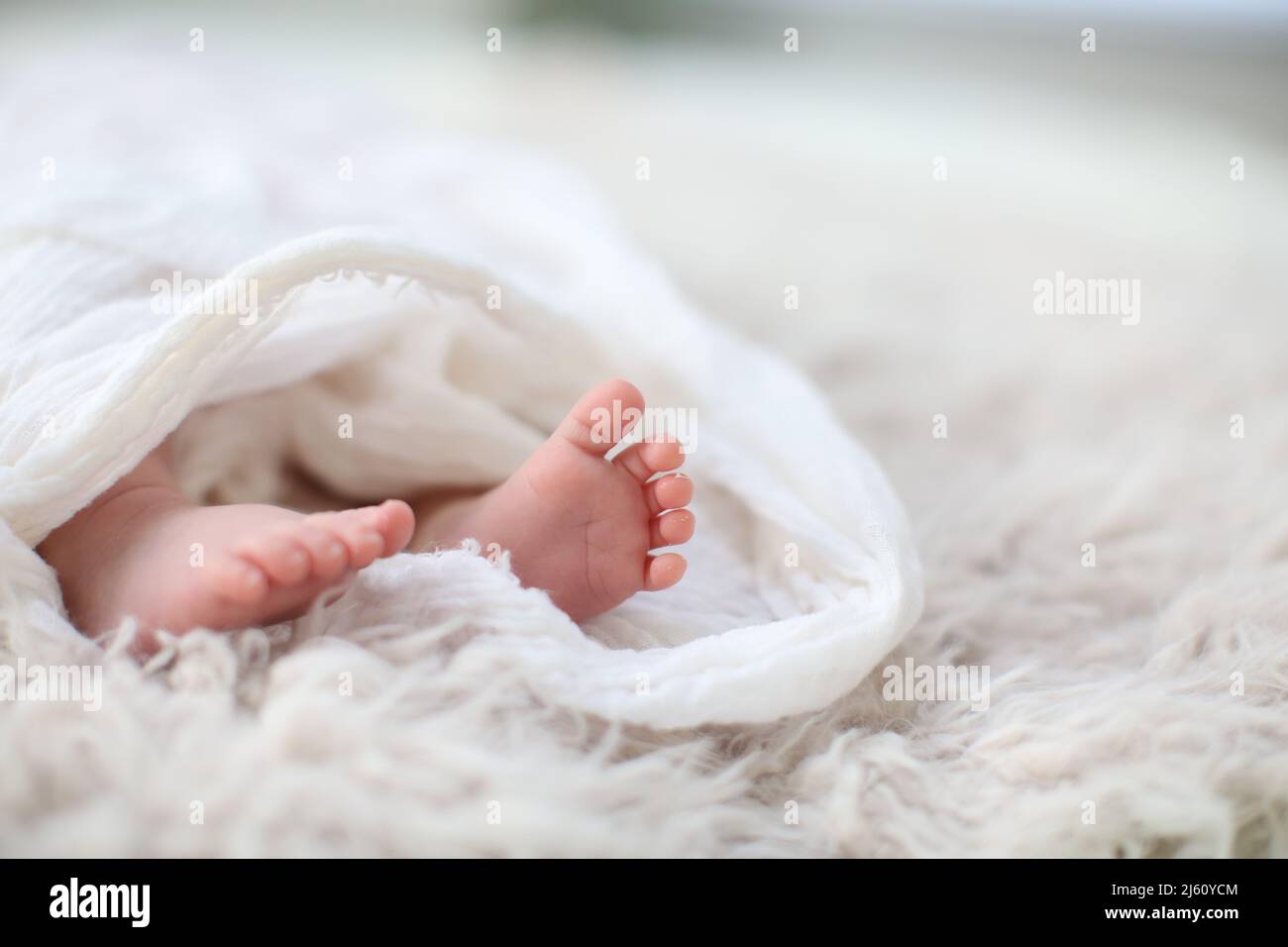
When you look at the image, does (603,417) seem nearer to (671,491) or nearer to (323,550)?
(671,491)

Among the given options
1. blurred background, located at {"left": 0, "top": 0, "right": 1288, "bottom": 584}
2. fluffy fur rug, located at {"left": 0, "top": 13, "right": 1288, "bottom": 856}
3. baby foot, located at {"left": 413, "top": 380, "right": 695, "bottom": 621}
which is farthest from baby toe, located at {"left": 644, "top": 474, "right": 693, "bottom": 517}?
blurred background, located at {"left": 0, "top": 0, "right": 1288, "bottom": 584}

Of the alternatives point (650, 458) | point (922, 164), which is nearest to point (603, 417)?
point (650, 458)

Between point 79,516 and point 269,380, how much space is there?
0.16 meters

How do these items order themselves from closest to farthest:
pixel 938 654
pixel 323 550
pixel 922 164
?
1. pixel 323 550
2. pixel 938 654
3. pixel 922 164

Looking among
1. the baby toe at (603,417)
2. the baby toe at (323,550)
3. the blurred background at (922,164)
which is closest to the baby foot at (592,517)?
the baby toe at (603,417)

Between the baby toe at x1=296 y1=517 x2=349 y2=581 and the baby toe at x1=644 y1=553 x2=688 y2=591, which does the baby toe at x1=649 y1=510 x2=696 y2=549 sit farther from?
the baby toe at x1=296 y1=517 x2=349 y2=581

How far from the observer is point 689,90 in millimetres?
2195

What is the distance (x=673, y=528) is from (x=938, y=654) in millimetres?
213

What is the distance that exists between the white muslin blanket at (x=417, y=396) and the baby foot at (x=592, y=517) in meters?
0.03

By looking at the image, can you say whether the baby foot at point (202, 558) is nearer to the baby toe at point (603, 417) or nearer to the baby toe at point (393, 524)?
the baby toe at point (393, 524)

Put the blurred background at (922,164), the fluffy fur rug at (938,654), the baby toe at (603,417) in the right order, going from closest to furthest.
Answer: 1. the fluffy fur rug at (938,654)
2. the baby toe at (603,417)
3. the blurred background at (922,164)

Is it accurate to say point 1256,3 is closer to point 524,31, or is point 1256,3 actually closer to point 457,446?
point 524,31

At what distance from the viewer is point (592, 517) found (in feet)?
1.95

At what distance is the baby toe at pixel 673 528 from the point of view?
1.96ft
